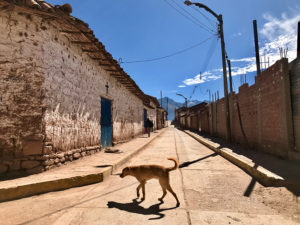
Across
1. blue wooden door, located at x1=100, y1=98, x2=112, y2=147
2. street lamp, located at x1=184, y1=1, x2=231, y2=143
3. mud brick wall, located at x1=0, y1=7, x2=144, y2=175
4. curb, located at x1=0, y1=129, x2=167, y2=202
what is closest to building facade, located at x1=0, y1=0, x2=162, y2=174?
mud brick wall, located at x1=0, y1=7, x2=144, y2=175

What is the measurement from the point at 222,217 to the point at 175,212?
657mm

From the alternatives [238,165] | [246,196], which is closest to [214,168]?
[238,165]

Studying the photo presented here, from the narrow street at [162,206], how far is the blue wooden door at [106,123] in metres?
4.38

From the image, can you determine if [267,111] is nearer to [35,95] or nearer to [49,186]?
[49,186]

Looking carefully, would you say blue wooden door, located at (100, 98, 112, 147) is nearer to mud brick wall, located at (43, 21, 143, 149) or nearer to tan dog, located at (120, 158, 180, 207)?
mud brick wall, located at (43, 21, 143, 149)

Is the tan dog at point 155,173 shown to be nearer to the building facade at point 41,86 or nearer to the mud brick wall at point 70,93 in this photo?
the building facade at point 41,86

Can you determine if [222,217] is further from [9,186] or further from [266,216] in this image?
[9,186]

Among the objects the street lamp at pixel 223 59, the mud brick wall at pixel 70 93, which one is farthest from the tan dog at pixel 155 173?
the street lamp at pixel 223 59

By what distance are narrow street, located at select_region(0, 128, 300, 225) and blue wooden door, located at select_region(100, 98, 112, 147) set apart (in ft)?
14.4

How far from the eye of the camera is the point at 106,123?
829 cm

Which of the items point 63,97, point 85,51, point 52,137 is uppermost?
point 85,51

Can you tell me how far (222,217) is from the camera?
2287mm

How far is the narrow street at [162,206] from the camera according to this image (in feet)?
7.40

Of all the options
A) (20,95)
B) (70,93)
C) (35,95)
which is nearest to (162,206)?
(35,95)
